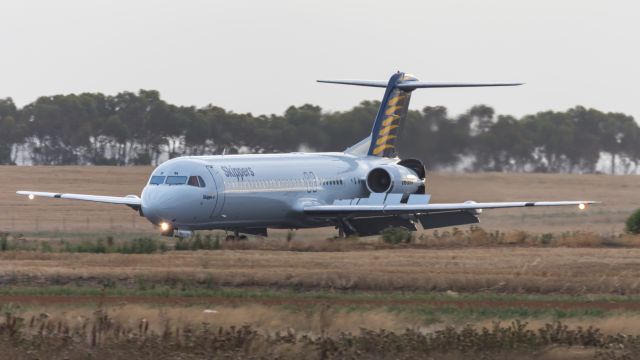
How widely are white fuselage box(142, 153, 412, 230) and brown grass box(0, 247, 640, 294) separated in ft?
17.4

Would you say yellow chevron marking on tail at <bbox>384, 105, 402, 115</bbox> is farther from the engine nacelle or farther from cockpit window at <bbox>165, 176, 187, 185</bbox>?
cockpit window at <bbox>165, 176, 187, 185</bbox>

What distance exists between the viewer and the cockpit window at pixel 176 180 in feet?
133

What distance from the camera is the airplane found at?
40.8m

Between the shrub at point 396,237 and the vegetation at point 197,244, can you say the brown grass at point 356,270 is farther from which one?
the shrub at point 396,237

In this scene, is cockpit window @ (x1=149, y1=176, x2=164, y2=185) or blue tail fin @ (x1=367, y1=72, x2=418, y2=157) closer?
cockpit window @ (x1=149, y1=176, x2=164, y2=185)

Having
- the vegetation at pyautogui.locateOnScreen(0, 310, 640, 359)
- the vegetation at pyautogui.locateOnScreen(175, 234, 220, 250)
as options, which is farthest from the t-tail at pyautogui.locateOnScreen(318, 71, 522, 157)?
the vegetation at pyautogui.locateOnScreen(0, 310, 640, 359)

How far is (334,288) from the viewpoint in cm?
2702

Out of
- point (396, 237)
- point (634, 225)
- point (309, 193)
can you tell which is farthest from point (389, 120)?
point (396, 237)

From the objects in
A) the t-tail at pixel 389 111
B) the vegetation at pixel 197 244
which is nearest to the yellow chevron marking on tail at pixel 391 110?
the t-tail at pixel 389 111

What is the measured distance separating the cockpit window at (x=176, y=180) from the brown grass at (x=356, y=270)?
5669 mm

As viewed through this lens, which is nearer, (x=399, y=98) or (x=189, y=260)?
(x=189, y=260)

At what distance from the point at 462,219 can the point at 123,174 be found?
3549 centimetres

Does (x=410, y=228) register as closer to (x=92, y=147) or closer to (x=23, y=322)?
(x=23, y=322)

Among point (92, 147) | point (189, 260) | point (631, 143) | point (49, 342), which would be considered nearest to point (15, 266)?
point (189, 260)
